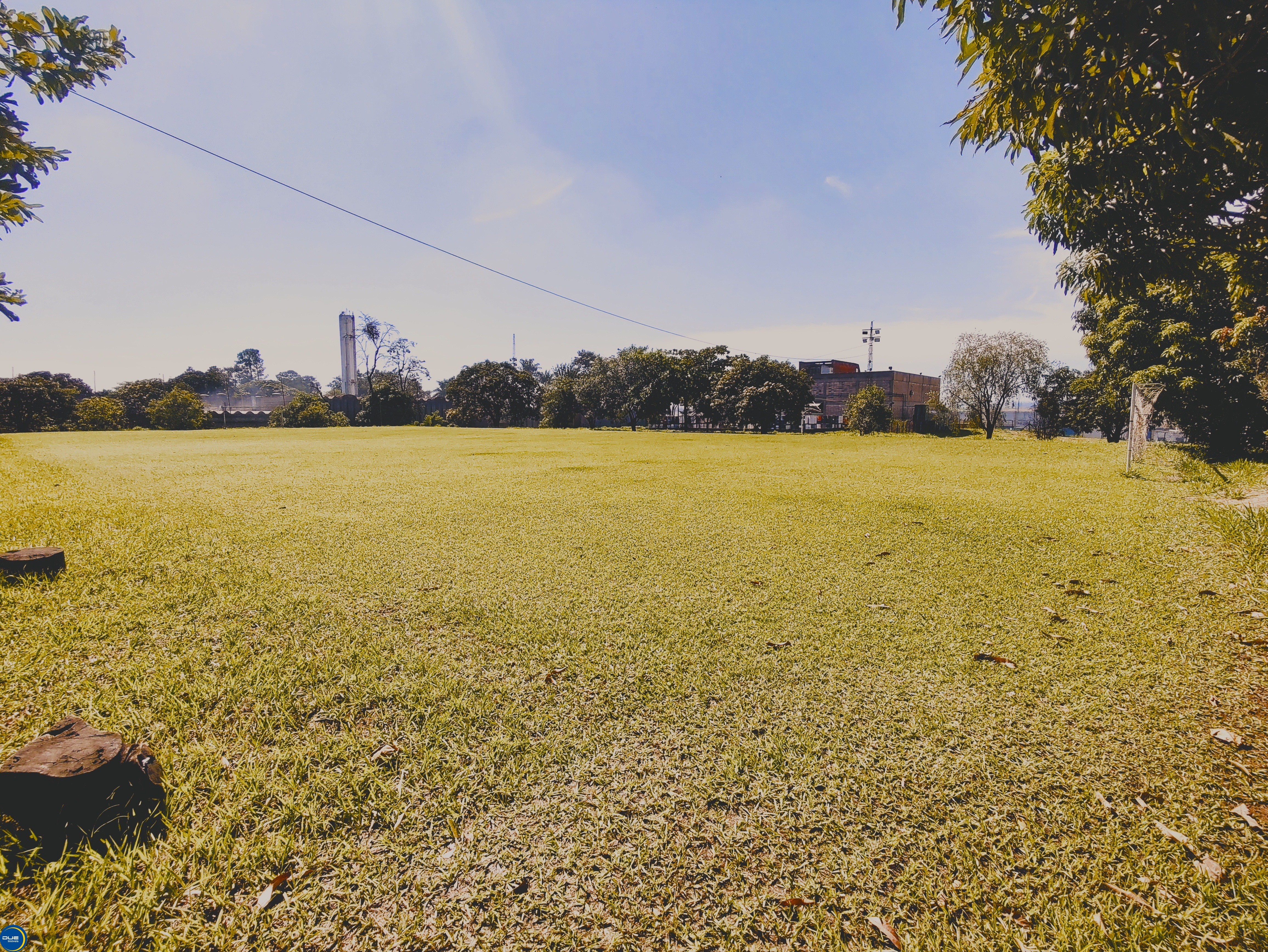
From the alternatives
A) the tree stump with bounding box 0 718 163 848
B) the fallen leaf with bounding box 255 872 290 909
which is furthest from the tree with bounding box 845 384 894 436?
the tree stump with bounding box 0 718 163 848

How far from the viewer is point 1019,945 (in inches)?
53.9

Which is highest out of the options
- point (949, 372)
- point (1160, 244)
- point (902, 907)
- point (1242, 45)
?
point (949, 372)

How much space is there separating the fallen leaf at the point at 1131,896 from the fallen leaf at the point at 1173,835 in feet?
1.19

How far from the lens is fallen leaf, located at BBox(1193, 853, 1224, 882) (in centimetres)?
156

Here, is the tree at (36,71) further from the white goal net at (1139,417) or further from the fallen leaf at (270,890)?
the white goal net at (1139,417)

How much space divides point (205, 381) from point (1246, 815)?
100227 mm

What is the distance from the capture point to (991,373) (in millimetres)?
33969

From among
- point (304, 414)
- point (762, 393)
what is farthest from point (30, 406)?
point (762, 393)

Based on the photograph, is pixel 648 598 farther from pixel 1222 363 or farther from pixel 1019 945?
pixel 1222 363

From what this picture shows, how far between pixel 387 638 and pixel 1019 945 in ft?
10.1

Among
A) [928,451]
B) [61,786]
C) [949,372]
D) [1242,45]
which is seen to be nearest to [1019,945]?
[61,786]

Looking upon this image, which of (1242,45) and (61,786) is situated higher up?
(1242,45)

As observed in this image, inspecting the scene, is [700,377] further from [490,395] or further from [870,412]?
[490,395]

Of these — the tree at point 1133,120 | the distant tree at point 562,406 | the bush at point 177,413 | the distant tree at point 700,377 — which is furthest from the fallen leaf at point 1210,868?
the bush at point 177,413
